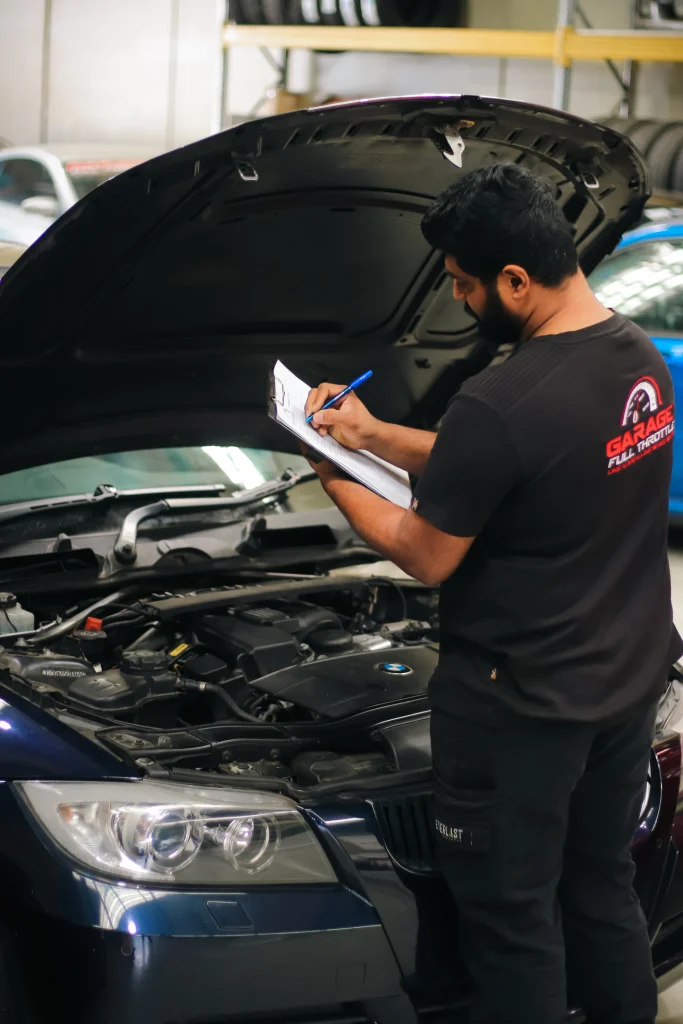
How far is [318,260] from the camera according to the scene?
256cm

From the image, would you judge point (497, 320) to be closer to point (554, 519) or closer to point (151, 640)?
point (554, 519)

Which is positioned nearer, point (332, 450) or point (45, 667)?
point (332, 450)

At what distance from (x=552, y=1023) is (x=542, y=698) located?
0.46 meters

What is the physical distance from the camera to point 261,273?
252 cm

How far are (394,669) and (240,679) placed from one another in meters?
0.27

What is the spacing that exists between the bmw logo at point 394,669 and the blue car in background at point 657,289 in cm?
343

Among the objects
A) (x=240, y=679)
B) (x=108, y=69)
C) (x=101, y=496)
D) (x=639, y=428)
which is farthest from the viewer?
(x=108, y=69)

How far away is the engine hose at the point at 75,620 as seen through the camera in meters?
2.31

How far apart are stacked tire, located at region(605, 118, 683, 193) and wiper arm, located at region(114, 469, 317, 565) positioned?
5589 millimetres

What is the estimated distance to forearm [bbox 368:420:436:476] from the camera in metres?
2.16

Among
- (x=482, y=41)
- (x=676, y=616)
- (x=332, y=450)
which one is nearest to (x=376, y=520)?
(x=332, y=450)

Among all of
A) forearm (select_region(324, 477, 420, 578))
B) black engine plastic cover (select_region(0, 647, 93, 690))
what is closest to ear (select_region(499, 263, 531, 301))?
forearm (select_region(324, 477, 420, 578))

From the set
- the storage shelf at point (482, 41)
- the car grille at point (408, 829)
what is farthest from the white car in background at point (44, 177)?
the car grille at point (408, 829)

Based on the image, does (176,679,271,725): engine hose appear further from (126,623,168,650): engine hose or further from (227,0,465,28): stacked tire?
(227,0,465,28): stacked tire
